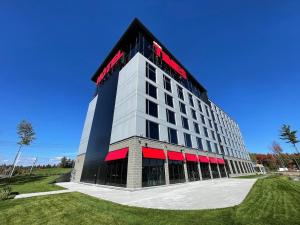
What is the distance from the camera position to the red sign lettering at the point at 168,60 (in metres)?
30.1

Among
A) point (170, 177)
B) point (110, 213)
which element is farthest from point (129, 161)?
point (110, 213)

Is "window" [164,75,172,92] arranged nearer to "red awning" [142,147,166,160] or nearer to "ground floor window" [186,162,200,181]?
"red awning" [142,147,166,160]

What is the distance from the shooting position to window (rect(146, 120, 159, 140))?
67.3 feet

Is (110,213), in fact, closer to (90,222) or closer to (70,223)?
(90,222)

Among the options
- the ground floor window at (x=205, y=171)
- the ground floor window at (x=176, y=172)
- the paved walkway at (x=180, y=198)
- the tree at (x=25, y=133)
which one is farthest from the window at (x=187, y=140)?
the tree at (x=25, y=133)

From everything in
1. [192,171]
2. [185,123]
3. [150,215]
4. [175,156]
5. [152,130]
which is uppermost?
[185,123]

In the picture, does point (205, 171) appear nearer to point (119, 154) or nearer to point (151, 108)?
point (151, 108)

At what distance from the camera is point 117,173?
19.0 metres

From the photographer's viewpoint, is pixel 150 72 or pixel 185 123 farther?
pixel 185 123

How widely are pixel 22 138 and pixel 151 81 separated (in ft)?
149

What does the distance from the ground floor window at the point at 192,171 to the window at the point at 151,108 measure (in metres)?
11.3

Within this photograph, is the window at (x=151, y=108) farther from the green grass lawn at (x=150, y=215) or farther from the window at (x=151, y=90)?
the green grass lawn at (x=150, y=215)

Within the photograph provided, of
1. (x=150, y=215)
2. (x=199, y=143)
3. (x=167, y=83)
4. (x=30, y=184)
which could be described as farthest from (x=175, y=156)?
(x=30, y=184)

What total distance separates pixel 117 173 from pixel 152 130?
25.4 ft
